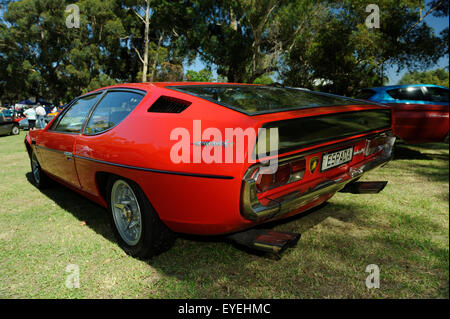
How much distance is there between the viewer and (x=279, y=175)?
1977 millimetres

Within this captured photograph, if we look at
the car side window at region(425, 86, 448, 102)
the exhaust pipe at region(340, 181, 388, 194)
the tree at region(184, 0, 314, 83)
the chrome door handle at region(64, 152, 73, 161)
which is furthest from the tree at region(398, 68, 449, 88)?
the tree at region(184, 0, 314, 83)

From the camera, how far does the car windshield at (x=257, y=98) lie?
214cm

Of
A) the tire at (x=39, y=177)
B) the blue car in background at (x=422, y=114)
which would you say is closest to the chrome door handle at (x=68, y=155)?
the tire at (x=39, y=177)

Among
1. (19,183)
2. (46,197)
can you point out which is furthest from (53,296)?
(19,183)

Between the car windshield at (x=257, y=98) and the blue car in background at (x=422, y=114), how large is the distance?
388 centimetres

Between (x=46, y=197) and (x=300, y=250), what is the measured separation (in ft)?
11.4

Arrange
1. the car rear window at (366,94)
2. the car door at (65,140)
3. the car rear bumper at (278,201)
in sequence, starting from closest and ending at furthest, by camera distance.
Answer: the car rear bumper at (278,201) → the car door at (65,140) → the car rear window at (366,94)

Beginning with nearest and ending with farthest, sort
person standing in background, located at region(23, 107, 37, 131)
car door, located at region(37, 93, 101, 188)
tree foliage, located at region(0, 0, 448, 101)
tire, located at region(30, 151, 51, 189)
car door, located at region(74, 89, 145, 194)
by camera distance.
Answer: car door, located at region(74, 89, 145, 194) < car door, located at region(37, 93, 101, 188) < tire, located at region(30, 151, 51, 189) < person standing in background, located at region(23, 107, 37, 131) < tree foliage, located at region(0, 0, 448, 101)

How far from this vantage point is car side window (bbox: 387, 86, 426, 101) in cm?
611

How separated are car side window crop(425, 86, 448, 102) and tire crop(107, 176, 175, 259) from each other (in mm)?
6220

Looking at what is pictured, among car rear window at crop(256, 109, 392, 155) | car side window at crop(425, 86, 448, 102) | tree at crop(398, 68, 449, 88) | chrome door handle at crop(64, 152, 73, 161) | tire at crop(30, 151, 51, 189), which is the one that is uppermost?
tree at crop(398, 68, 449, 88)

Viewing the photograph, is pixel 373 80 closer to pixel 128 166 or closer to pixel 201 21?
pixel 201 21

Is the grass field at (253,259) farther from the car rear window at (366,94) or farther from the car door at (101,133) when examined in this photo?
the car rear window at (366,94)

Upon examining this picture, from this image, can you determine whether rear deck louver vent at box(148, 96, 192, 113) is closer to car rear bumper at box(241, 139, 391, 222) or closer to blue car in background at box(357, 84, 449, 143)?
car rear bumper at box(241, 139, 391, 222)
